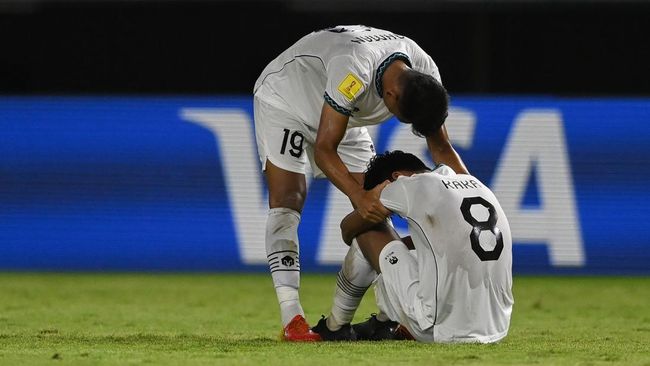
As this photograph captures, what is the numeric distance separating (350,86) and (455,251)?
99 cm

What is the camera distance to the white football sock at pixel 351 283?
22.3 ft

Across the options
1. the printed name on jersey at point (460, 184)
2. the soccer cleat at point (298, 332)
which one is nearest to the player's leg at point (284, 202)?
the soccer cleat at point (298, 332)

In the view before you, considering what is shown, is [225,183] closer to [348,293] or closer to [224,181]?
[224,181]

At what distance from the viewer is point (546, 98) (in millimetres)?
11977

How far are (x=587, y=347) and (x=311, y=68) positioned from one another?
6.98 feet

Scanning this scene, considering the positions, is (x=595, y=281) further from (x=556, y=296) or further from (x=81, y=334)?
(x=81, y=334)

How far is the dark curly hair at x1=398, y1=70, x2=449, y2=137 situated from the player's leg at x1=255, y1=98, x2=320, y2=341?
39.4 inches

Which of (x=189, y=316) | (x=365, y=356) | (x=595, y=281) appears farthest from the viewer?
(x=595, y=281)

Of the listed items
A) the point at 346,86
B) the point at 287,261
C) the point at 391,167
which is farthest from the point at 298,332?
the point at 346,86

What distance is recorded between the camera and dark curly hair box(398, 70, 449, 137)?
628cm

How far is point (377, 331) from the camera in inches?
269

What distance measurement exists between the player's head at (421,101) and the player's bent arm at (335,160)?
0.34m

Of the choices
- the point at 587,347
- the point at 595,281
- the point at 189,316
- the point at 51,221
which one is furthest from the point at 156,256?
the point at 587,347

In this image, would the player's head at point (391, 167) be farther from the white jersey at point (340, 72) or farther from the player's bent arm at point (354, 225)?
the white jersey at point (340, 72)
